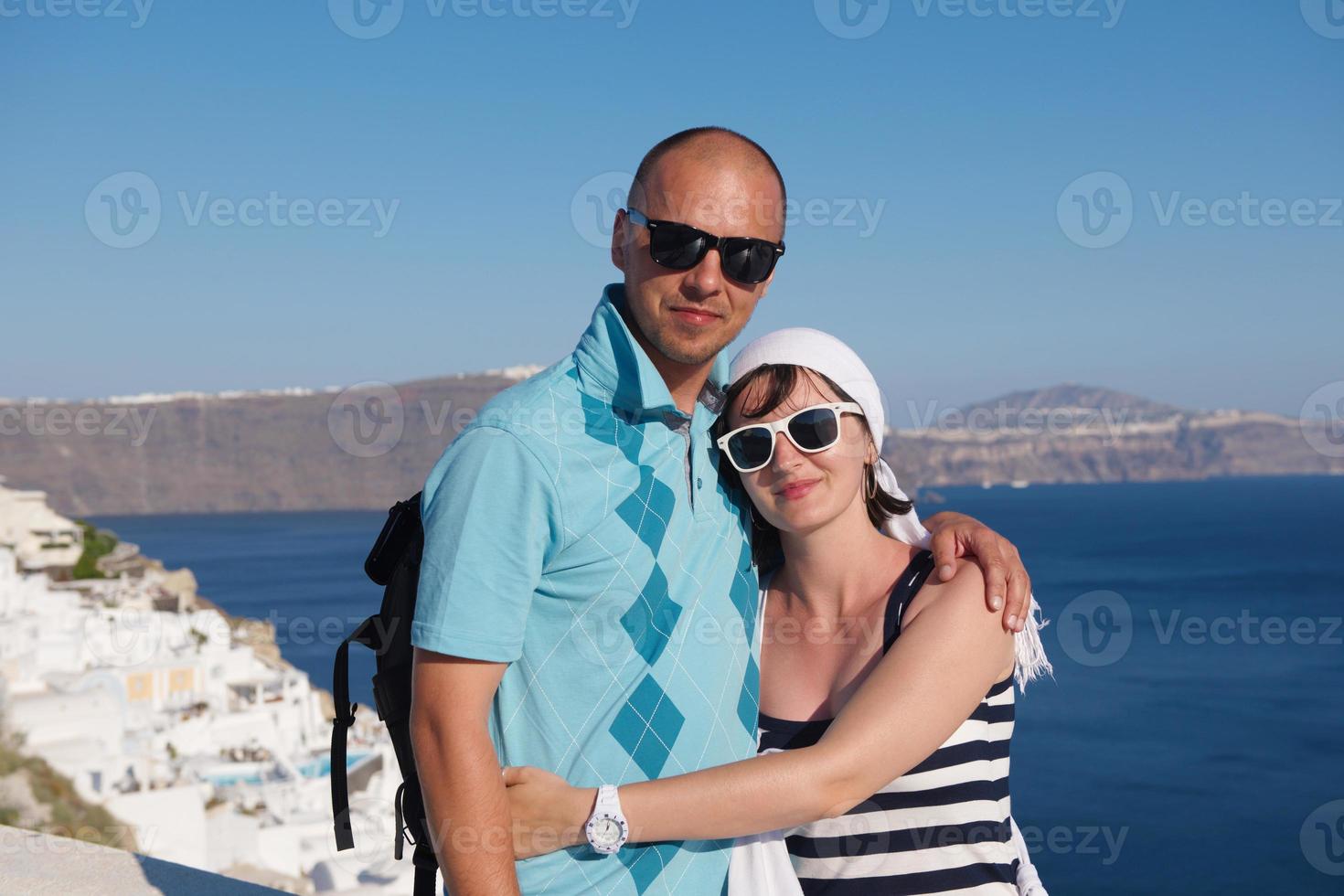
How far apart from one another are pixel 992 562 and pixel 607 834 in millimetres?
969

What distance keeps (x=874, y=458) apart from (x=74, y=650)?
101 feet

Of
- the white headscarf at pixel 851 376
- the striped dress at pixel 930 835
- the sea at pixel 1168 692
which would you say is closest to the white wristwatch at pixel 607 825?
the striped dress at pixel 930 835

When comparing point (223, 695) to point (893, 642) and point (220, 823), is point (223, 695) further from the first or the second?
point (893, 642)


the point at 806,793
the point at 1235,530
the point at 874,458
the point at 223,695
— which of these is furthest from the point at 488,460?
the point at 1235,530

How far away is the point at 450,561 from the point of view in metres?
1.89

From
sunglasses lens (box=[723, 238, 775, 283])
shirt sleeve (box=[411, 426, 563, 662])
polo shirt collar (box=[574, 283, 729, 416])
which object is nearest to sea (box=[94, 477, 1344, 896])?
sunglasses lens (box=[723, 238, 775, 283])

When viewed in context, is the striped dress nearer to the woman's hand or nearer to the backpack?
the woman's hand

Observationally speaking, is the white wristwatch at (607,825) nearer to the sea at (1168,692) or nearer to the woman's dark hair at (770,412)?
the woman's dark hair at (770,412)

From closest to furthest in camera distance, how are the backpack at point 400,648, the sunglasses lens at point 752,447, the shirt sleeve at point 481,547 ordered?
the shirt sleeve at point 481,547, the backpack at point 400,648, the sunglasses lens at point 752,447

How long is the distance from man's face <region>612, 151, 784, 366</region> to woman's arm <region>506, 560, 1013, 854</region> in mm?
740

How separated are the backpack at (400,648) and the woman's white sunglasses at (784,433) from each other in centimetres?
76

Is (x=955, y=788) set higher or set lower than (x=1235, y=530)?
lower

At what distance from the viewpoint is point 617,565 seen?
211 cm

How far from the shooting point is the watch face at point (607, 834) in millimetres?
2016
